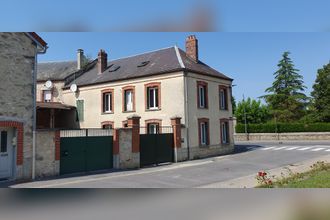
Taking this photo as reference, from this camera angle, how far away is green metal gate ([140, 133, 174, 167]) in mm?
15219

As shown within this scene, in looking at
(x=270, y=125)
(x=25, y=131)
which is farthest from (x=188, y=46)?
(x=270, y=125)

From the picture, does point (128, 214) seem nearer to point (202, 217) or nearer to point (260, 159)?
point (202, 217)

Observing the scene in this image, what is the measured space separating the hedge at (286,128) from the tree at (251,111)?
472 centimetres

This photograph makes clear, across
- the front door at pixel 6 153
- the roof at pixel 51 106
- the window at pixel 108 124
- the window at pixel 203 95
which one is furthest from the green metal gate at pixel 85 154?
Result: the roof at pixel 51 106

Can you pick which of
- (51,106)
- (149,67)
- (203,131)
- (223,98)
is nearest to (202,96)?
(203,131)

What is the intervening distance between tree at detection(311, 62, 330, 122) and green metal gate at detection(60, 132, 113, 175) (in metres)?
28.9

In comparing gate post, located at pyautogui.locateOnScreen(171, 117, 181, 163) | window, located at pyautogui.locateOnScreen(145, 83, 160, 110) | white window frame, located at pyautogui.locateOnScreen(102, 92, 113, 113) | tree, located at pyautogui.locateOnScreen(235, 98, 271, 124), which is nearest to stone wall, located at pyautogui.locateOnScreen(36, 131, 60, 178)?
gate post, located at pyautogui.locateOnScreen(171, 117, 181, 163)

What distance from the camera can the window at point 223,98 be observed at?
21756mm

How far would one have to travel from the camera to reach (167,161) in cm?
1656

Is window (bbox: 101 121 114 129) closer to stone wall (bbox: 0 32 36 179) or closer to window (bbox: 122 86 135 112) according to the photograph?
window (bbox: 122 86 135 112)

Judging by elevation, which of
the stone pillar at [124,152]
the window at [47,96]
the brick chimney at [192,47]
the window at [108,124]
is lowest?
the stone pillar at [124,152]

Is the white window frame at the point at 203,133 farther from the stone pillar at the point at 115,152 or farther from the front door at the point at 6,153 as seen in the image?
the front door at the point at 6,153

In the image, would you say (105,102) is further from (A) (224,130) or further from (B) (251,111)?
(B) (251,111)

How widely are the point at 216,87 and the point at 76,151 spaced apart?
1148cm
